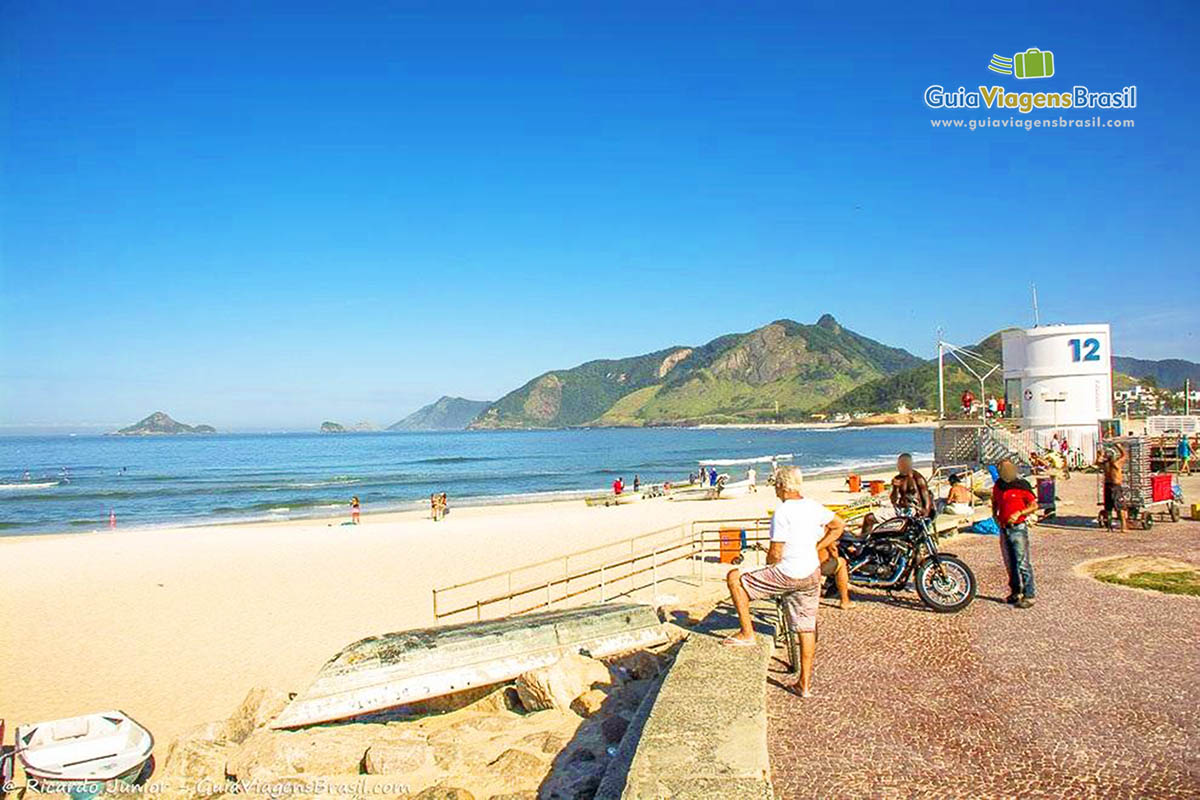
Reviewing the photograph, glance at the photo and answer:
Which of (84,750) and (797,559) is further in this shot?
(84,750)

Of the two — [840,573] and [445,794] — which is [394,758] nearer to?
[445,794]

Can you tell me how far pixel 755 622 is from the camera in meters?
7.39

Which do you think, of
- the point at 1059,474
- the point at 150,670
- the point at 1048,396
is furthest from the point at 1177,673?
the point at 1048,396

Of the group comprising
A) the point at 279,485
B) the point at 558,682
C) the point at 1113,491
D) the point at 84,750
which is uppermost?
the point at 1113,491

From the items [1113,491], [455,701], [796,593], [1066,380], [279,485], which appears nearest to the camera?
[796,593]

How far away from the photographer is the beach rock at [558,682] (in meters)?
6.73

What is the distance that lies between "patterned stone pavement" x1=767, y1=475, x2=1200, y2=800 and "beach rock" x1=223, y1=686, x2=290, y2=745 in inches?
204

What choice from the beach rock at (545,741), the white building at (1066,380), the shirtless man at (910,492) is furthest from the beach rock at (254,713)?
the white building at (1066,380)

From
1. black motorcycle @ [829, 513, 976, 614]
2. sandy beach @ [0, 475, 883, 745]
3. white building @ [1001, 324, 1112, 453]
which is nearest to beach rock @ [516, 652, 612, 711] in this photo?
black motorcycle @ [829, 513, 976, 614]

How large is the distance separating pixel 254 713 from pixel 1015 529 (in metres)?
8.29

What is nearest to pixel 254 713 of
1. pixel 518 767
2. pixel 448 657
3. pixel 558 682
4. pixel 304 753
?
pixel 448 657

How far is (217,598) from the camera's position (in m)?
17.3

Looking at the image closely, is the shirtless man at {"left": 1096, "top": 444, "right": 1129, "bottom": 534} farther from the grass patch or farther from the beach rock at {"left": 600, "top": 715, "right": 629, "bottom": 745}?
the beach rock at {"left": 600, "top": 715, "right": 629, "bottom": 745}

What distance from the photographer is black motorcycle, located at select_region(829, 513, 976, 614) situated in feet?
26.5
